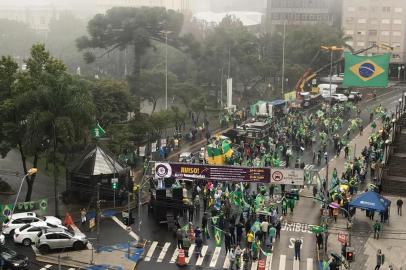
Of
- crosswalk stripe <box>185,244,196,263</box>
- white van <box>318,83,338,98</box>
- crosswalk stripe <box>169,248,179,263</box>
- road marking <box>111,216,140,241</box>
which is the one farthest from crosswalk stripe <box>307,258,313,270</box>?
white van <box>318,83,338,98</box>

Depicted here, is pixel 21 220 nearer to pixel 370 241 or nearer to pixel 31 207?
pixel 31 207

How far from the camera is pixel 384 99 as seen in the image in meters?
87.6

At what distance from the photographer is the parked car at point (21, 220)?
37344mm

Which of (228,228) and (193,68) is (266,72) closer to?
(193,68)

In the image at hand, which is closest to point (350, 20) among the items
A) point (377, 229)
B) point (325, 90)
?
point (325, 90)

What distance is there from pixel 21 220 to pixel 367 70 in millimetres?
29355

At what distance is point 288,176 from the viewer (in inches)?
1513

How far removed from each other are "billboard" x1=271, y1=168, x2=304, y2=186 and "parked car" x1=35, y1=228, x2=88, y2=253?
40.1 ft

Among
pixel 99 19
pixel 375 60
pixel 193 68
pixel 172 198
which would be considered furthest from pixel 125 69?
pixel 172 198

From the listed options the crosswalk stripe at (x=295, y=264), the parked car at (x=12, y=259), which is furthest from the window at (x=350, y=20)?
the parked car at (x=12, y=259)

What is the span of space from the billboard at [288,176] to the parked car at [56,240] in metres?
12.2

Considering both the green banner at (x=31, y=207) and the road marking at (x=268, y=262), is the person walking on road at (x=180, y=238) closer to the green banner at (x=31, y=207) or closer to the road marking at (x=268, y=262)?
the road marking at (x=268, y=262)

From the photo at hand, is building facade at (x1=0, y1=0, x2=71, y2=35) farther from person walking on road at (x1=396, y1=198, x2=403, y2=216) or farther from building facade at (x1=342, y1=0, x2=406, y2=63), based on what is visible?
person walking on road at (x1=396, y1=198, x2=403, y2=216)

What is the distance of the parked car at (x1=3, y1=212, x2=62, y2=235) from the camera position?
123ft
